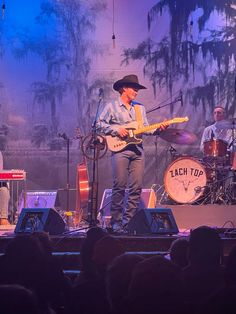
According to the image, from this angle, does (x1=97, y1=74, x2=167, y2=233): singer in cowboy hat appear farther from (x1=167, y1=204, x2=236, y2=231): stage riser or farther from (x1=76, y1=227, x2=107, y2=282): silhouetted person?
(x1=76, y1=227, x2=107, y2=282): silhouetted person

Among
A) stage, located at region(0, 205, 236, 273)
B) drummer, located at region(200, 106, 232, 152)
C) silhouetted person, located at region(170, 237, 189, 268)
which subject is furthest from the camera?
drummer, located at region(200, 106, 232, 152)

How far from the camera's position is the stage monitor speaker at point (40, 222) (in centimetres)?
779

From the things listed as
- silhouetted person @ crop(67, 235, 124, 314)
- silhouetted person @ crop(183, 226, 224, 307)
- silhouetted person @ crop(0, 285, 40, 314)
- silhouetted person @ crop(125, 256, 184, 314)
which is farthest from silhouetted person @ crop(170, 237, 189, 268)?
silhouetted person @ crop(0, 285, 40, 314)

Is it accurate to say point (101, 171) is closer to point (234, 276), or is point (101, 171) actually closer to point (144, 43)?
point (144, 43)

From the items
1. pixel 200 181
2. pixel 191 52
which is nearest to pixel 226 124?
pixel 200 181

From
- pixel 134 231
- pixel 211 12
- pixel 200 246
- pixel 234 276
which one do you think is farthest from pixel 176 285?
pixel 211 12

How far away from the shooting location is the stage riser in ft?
32.3

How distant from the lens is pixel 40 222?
7.86 meters

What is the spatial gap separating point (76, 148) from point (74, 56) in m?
2.33

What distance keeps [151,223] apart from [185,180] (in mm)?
3039

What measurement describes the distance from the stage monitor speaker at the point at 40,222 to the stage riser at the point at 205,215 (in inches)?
110

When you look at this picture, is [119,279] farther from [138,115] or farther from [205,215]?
[205,215]

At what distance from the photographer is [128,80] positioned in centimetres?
873

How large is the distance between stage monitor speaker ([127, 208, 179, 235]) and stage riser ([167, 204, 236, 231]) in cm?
198
